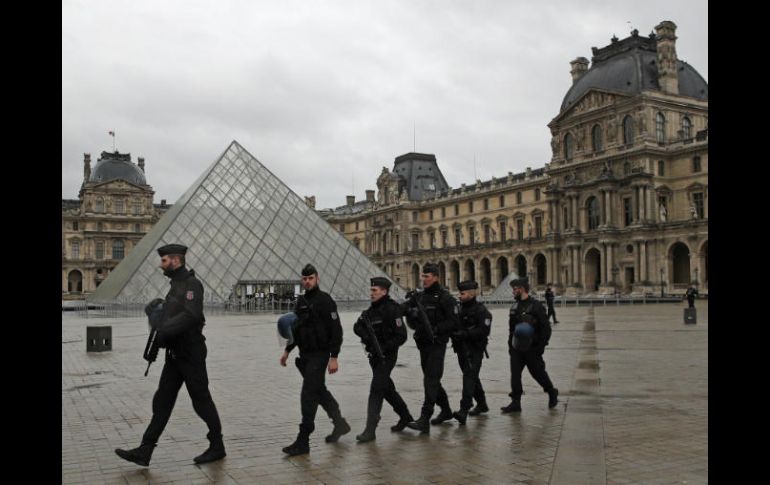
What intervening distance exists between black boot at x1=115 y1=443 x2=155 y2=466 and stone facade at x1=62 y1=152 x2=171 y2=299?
273ft

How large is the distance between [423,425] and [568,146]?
5360cm

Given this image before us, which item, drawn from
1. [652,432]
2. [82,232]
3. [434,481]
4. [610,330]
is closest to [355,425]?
[434,481]

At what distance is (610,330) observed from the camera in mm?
19891

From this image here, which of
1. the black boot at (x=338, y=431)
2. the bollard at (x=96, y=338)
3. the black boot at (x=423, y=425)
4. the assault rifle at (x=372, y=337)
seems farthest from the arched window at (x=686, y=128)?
the black boot at (x=338, y=431)

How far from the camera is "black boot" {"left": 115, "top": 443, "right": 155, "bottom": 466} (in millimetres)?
5305

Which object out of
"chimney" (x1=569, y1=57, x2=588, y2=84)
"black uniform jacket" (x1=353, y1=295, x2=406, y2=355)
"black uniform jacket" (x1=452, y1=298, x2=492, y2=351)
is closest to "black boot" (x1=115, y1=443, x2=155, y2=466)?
"black uniform jacket" (x1=353, y1=295, x2=406, y2=355)

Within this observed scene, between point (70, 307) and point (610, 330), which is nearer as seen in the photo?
point (610, 330)

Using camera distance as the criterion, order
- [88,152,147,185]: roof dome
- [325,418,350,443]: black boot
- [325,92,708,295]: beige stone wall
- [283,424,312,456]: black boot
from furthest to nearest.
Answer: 1. [88,152,147,185]: roof dome
2. [325,92,708,295]: beige stone wall
3. [325,418,350,443]: black boot
4. [283,424,312,456]: black boot

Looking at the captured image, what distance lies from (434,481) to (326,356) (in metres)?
1.54

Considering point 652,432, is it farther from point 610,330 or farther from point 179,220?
point 179,220

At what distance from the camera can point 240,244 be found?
34.6 m

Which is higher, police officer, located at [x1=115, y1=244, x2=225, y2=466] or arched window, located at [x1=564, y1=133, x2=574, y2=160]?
arched window, located at [x1=564, y1=133, x2=574, y2=160]

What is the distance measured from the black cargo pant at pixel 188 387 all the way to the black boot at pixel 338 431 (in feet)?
3.46

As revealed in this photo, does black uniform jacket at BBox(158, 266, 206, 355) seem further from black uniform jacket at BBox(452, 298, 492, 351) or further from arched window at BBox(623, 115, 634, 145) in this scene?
arched window at BBox(623, 115, 634, 145)
